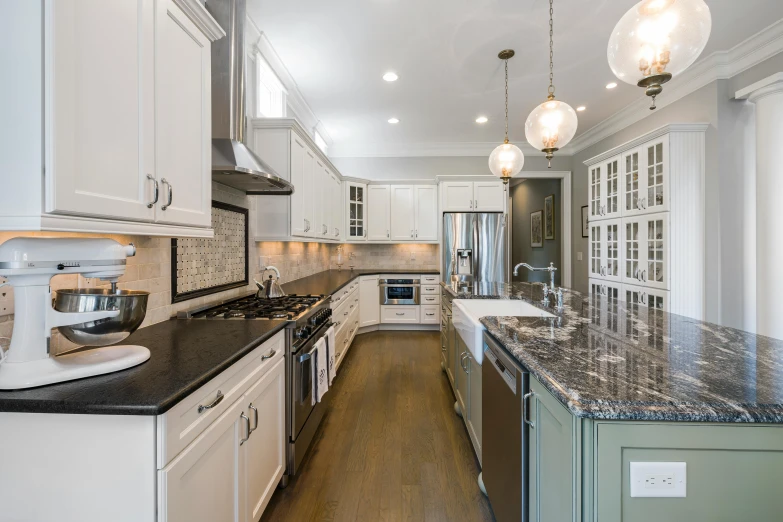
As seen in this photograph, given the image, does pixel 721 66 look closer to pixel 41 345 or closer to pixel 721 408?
pixel 721 408

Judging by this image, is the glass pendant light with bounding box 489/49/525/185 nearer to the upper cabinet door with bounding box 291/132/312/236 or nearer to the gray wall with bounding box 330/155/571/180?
the upper cabinet door with bounding box 291/132/312/236

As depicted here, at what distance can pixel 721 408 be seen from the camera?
0.82m

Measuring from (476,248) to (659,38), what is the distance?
4095 mm

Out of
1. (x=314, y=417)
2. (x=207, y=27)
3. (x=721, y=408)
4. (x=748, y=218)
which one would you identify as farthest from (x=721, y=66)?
(x=314, y=417)

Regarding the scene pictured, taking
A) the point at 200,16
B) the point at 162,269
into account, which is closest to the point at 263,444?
the point at 162,269

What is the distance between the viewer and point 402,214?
5.81m

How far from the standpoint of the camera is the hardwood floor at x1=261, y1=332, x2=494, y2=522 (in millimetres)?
1791

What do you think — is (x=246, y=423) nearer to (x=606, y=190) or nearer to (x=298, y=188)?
(x=298, y=188)

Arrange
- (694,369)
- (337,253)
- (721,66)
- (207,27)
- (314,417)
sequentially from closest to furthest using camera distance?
(694,369)
(207,27)
(314,417)
(721,66)
(337,253)

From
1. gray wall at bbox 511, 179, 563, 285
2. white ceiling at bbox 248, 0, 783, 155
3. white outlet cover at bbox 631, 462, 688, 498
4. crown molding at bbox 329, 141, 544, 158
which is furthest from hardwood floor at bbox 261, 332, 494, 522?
gray wall at bbox 511, 179, 563, 285

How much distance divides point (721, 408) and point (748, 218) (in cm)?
366

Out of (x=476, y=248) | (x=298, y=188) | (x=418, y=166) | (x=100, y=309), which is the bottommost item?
(x=100, y=309)

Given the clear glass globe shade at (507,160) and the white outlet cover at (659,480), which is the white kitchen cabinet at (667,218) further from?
the white outlet cover at (659,480)

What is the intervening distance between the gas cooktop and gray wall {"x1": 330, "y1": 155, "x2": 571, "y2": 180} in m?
3.72
